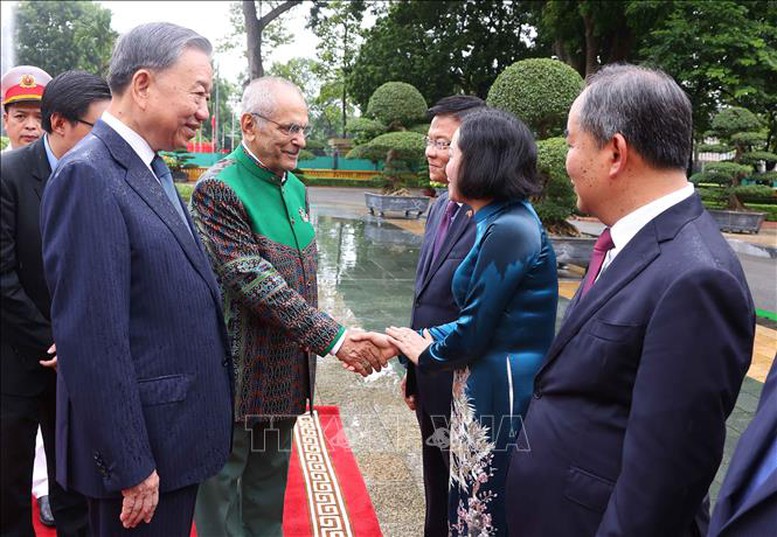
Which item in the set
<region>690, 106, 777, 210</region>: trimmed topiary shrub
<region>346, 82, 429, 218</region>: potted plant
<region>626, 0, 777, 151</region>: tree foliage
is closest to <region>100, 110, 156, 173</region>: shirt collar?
<region>626, 0, 777, 151</region>: tree foliage

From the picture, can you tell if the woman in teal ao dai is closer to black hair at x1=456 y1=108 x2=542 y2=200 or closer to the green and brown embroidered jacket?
black hair at x1=456 y1=108 x2=542 y2=200

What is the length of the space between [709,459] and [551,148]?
7.21 meters

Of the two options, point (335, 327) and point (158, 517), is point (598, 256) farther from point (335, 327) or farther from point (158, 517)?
point (158, 517)

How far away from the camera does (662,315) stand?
45.5 inches

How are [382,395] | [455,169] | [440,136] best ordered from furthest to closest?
[382,395], [440,136], [455,169]

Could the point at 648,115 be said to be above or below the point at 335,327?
above

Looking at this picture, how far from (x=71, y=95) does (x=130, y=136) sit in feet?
2.57

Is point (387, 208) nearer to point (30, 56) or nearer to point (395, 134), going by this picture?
point (395, 134)

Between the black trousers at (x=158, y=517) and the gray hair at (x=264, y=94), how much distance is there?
124 centimetres

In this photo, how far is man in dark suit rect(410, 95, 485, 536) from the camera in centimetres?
215

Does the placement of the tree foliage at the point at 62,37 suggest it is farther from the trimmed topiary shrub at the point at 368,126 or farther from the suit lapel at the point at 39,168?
the suit lapel at the point at 39,168

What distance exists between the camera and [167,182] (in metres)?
1.68

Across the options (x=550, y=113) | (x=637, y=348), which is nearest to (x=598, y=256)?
(x=637, y=348)


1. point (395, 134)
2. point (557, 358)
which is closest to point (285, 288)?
point (557, 358)
